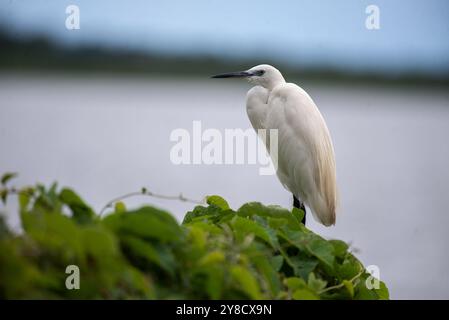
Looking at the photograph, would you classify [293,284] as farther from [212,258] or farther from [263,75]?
[263,75]

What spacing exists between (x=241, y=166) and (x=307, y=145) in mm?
8122

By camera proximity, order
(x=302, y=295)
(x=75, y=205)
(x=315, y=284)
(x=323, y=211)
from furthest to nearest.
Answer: (x=323, y=211), (x=315, y=284), (x=302, y=295), (x=75, y=205)

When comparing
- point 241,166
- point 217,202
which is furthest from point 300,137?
point 241,166

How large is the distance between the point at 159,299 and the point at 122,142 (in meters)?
12.9

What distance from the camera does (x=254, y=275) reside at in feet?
6.31

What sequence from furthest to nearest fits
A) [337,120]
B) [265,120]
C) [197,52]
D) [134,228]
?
[197,52], [337,120], [265,120], [134,228]

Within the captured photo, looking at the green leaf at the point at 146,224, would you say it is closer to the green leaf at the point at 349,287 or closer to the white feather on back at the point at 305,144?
the green leaf at the point at 349,287

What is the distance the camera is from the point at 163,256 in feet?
5.82

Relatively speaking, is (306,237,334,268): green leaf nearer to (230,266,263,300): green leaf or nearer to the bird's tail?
(230,266,263,300): green leaf

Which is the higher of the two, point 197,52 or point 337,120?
point 197,52

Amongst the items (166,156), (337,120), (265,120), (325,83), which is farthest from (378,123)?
(265,120)

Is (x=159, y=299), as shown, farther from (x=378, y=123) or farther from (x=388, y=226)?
(x=378, y=123)

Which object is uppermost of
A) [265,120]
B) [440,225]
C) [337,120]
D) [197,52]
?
[197,52]
